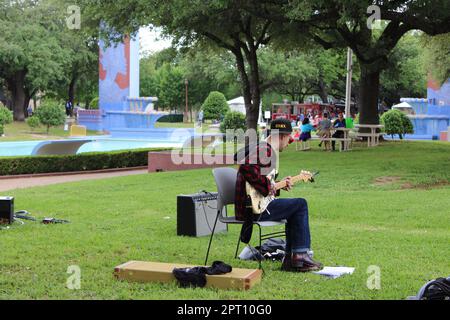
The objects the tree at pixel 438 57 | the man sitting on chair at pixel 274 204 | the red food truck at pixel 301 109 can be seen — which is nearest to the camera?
the man sitting on chair at pixel 274 204

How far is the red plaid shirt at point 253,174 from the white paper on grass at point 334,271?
33.3 inches

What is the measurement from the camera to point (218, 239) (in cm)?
774

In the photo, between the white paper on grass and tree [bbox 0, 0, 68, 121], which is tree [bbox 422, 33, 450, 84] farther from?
tree [bbox 0, 0, 68, 121]

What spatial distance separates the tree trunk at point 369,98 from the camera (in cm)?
2384

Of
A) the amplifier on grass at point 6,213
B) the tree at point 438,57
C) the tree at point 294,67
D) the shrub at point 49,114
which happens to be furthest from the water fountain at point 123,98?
the amplifier on grass at point 6,213

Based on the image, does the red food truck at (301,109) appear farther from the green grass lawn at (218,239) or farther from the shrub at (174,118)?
the green grass lawn at (218,239)

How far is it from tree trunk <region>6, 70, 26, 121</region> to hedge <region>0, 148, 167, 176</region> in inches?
966

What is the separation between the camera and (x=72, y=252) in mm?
6785

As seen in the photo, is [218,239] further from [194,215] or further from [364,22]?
[364,22]

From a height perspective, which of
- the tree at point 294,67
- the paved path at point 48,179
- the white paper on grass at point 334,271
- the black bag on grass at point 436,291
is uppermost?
the tree at point 294,67

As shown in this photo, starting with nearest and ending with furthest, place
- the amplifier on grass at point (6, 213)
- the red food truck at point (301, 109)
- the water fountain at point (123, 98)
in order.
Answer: the amplifier on grass at point (6, 213)
the water fountain at point (123, 98)
the red food truck at point (301, 109)

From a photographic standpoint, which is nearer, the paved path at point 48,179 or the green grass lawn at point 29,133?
the paved path at point 48,179

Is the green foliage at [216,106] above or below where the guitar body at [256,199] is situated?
above
